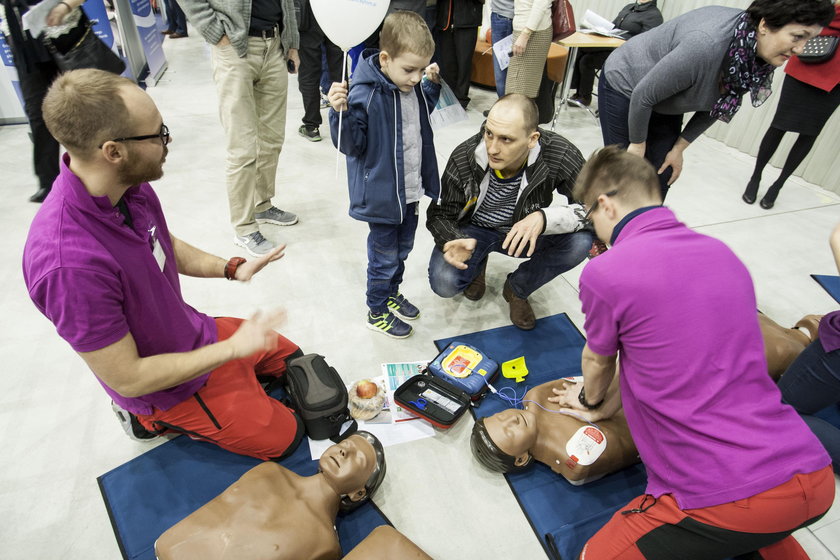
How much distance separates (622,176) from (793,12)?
1.34 metres

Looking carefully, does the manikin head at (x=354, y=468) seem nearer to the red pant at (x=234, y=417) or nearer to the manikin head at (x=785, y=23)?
the red pant at (x=234, y=417)

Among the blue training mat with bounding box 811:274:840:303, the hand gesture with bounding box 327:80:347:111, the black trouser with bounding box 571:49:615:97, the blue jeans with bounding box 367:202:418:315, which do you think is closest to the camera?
the hand gesture with bounding box 327:80:347:111

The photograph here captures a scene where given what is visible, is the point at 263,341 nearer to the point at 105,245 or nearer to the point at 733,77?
the point at 105,245

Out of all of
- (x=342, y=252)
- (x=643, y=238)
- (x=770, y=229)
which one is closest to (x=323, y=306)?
(x=342, y=252)

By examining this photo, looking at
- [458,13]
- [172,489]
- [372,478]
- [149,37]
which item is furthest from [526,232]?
[149,37]

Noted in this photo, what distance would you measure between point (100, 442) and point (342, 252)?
1649mm

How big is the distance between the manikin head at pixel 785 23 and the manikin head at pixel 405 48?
145cm

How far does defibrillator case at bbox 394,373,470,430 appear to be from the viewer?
212cm

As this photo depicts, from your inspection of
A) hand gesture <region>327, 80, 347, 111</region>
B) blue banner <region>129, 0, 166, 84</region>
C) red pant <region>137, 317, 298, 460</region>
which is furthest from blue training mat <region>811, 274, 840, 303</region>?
blue banner <region>129, 0, 166, 84</region>

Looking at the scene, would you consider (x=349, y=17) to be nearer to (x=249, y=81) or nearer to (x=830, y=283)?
(x=249, y=81)

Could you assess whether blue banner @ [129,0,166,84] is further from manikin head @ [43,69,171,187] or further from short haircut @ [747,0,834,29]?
short haircut @ [747,0,834,29]

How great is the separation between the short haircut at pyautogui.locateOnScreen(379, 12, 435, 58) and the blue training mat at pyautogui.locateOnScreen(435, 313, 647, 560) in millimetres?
1366

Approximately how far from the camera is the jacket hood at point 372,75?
6.69 feet

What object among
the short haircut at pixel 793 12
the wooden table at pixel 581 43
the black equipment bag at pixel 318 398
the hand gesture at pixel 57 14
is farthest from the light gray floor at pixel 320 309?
A: the short haircut at pixel 793 12
